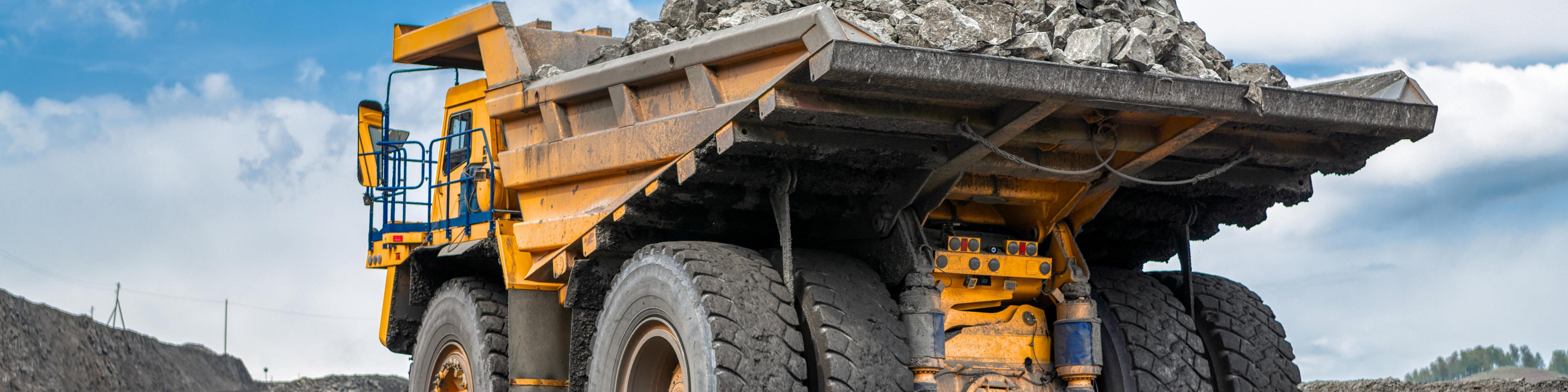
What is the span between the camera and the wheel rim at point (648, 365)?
616 centimetres

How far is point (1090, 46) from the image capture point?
215 inches

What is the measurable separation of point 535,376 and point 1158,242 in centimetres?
334

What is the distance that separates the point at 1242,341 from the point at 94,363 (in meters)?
15.6

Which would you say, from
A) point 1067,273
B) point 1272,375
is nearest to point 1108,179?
point 1067,273

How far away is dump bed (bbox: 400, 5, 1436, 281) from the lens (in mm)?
5074

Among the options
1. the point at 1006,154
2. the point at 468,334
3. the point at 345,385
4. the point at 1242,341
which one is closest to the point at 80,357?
the point at 345,385

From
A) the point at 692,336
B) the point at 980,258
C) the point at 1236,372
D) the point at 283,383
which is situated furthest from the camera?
the point at 283,383

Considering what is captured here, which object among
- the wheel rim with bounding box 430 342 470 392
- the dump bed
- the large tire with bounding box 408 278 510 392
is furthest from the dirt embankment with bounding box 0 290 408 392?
the dump bed

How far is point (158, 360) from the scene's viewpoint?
20.4 metres

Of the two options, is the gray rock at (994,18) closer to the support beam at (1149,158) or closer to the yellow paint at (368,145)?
the support beam at (1149,158)

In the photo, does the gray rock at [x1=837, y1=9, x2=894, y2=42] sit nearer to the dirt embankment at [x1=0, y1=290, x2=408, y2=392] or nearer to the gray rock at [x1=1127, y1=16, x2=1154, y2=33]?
the gray rock at [x1=1127, y1=16, x2=1154, y2=33]

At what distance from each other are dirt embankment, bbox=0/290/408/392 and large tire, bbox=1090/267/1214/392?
12.1m

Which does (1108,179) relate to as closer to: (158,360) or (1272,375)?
(1272,375)

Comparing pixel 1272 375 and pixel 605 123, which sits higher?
pixel 605 123
